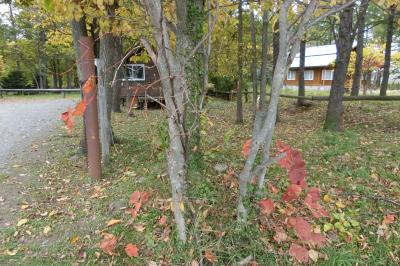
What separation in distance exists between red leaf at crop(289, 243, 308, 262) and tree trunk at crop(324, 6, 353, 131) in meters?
4.94

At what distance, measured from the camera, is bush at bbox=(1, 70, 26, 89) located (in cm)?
2511

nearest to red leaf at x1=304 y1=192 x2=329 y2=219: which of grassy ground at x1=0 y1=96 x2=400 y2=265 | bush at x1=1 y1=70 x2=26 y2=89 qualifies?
grassy ground at x1=0 y1=96 x2=400 y2=265

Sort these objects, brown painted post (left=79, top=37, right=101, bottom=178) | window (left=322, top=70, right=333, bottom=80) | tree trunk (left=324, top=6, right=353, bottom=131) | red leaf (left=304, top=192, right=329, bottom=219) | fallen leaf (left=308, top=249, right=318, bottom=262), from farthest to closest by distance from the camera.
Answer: window (left=322, top=70, right=333, bottom=80) → tree trunk (left=324, top=6, right=353, bottom=131) → brown painted post (left=79, top=37, right=101, bottom=178) → red leaf (left=304, top=192, right=329, bottom=219) → fallen leaf (left=308, top=249, right=318, bottom=262)

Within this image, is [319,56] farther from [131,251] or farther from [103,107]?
[131,251]

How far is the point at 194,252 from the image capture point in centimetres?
291

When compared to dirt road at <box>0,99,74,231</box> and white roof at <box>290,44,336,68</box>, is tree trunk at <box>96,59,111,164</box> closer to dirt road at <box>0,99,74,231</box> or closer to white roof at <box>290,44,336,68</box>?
dirt road at <box>0,99,74,231</box>

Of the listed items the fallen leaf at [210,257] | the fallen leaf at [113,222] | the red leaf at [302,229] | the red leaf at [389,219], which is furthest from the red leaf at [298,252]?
the fallen leaf at [113,222]

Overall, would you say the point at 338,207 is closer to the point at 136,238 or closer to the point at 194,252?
Answer: the point at 194,252

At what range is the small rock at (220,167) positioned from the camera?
4.08 metres

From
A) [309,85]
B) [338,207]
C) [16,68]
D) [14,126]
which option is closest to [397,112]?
[338,207]

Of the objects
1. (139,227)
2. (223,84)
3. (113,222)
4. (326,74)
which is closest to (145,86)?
(139,227)

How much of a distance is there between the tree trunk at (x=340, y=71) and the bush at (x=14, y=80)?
1024 inches

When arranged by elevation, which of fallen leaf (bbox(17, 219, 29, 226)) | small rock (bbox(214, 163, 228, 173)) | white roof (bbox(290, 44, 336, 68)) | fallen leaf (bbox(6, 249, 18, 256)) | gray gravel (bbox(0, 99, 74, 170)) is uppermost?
white roof (bbox(290, 44, 336, 68))

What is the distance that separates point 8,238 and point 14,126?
6.89 metres
